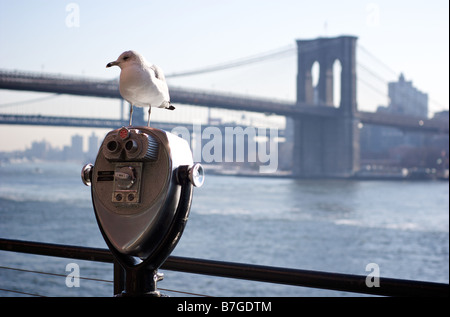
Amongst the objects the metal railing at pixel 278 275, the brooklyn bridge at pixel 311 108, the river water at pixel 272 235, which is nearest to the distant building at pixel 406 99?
the brooklyn bridge at pixel 311 108

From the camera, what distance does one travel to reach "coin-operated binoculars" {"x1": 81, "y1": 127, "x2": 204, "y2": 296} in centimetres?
108

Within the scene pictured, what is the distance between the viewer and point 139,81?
3.84 feet

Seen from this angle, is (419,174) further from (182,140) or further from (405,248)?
(182,140)

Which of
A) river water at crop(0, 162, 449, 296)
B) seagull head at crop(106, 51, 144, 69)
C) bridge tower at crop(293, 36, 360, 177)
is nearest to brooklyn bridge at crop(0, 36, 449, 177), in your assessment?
bridge tower at crop(293, 36, 360, 177)

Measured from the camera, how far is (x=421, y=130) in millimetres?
32938

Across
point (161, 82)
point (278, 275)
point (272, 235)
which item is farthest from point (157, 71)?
point (272, 235)

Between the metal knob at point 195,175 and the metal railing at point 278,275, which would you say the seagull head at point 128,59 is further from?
the metal railing at point 278,275

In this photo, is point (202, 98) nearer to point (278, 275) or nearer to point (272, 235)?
point (272, 235)

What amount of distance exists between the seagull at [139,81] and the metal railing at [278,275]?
353mm

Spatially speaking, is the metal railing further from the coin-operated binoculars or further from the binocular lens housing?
the binocular lens housing

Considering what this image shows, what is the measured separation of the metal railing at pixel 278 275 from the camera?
107cm

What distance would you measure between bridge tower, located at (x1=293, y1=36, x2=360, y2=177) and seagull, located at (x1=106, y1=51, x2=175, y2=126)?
112ft

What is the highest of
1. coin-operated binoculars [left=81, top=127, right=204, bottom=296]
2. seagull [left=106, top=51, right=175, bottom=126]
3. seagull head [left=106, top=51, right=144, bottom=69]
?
seagull head [left=106, top=51, right=144, bottom=69]
